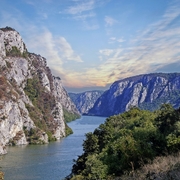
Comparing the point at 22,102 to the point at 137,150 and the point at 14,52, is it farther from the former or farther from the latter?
the point at 137,150

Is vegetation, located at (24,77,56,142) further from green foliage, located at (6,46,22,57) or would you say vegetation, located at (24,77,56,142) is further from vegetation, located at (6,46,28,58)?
green foliage, located at (6,46,22,57)

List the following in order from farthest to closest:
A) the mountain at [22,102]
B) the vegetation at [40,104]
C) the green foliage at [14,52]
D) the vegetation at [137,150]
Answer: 1. the green foliage at [14,52]
2. the vegetation at [40,104]
3. the mountain at [22,102]
4. the vegetation at [137,150]

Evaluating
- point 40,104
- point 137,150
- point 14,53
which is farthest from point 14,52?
point 137,150

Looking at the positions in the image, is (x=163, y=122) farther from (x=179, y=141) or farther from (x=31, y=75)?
(x=31, y=75)

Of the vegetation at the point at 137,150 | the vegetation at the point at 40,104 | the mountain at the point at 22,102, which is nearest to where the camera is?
the vegetation at the point at 137,150

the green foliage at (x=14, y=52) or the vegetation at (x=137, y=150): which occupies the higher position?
the green foliage at (x=14, y=52)

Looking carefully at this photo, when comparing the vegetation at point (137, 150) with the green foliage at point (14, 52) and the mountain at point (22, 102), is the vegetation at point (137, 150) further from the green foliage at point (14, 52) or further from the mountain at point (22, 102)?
the green foliage at point (14, 52)

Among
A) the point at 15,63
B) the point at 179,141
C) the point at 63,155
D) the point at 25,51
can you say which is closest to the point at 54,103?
the point at 15,63

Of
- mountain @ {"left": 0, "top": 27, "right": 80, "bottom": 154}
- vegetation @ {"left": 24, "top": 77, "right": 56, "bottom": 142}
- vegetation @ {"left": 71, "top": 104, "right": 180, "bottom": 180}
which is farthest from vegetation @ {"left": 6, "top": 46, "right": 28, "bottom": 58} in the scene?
vegetation @ {"left": 71, "top": 104, "right": 180, "bottom": 180}

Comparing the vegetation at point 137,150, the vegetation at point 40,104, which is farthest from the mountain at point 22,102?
the vegetation at point 137,150

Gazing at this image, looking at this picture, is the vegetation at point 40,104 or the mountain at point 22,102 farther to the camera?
the vegetation at point 40,104
